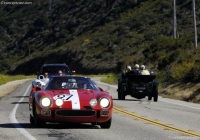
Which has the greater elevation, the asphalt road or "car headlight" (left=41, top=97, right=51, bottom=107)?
"car headlight" (left=41, top=97, right=51, bottom=107)

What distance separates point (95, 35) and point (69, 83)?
277ft

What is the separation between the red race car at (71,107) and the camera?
1310 centimetres

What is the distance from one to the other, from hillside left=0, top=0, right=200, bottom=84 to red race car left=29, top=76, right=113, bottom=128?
149 feet

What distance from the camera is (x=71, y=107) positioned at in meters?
13.1

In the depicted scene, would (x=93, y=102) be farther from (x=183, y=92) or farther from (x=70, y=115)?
(x=183, y=92)

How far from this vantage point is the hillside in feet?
281

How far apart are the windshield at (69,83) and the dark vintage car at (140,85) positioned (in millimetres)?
11282

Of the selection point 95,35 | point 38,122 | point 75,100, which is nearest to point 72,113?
point 75,100

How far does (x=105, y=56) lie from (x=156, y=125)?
74.9m

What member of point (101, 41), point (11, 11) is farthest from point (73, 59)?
point (11, 11)

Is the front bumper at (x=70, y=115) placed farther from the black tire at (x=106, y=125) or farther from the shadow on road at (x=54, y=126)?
the shadow on road at (x=54, y=126)

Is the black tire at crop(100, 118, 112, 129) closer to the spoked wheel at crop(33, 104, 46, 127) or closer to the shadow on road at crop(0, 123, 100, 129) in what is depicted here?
the shadow on road at crop(0, 123, 100, 129)

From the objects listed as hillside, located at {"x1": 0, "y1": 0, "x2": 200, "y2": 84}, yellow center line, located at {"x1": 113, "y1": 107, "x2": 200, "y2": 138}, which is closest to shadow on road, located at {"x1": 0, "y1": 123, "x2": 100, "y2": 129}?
yellow center line, located at {"x1": 113, "y1": 107, "x2": 200, "y2": 138}

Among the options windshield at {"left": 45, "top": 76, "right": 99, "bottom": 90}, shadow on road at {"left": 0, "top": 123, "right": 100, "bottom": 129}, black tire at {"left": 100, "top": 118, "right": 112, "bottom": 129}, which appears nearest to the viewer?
black tire at {"left": 100, "top": 118, "right": 112, "bottom": 129}
